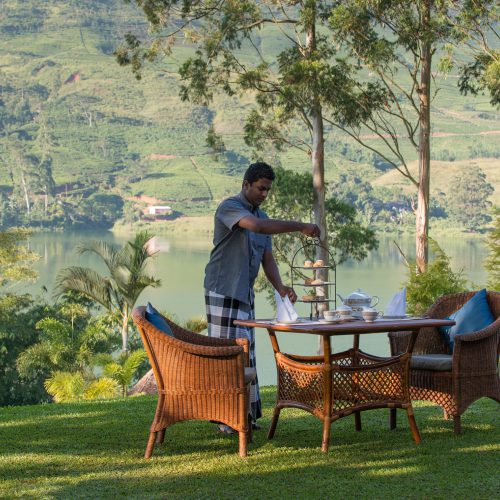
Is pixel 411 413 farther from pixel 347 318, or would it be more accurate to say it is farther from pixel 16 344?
pixel 16 344

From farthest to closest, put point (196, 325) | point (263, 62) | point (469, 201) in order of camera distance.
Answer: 1. point (469, 201)
2. point (263, 62)
3. point (196, 325)

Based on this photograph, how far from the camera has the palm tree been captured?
59.2 feet

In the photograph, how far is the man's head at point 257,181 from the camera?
468cm

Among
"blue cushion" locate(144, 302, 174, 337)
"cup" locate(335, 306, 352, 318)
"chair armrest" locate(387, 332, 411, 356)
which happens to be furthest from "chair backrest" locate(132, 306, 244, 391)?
"chair armrest" locate(387, 332, 411, 356)

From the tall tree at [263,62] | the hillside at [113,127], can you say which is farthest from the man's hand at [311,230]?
the hillside at [113,127]

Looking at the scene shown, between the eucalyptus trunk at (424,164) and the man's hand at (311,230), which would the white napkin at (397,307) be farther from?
the eucalyptus trunk at (424,164)

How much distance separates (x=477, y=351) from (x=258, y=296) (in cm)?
4010

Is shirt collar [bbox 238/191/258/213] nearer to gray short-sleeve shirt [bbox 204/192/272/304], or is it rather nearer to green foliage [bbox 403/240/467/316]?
gray short-sleeve shirt [bbox 204/192/272/304]

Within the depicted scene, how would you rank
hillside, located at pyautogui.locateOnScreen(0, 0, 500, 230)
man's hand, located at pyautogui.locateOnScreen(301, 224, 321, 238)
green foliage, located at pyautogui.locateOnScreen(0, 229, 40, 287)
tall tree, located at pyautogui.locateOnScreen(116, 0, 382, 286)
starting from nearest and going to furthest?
man's hand, located at pyautogui.locateOnScreen(301, 224, 321, 238) < tall tree, located at pyautogui.locateOnScreen(116, 0, 382, 286) < green foliage, located at pyautogui.locateOnScreen(0, 229, 40, 287) < hillside, located at pyautogui.locateOnScreen(0, 0, 500, 230)

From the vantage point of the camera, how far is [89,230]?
6241 centimetres

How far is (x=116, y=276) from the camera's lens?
59.7 feet

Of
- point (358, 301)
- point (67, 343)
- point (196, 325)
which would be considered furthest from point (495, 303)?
point (67, 343)

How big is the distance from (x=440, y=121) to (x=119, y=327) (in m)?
54.1

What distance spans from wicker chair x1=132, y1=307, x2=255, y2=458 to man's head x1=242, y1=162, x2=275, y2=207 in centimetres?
77
